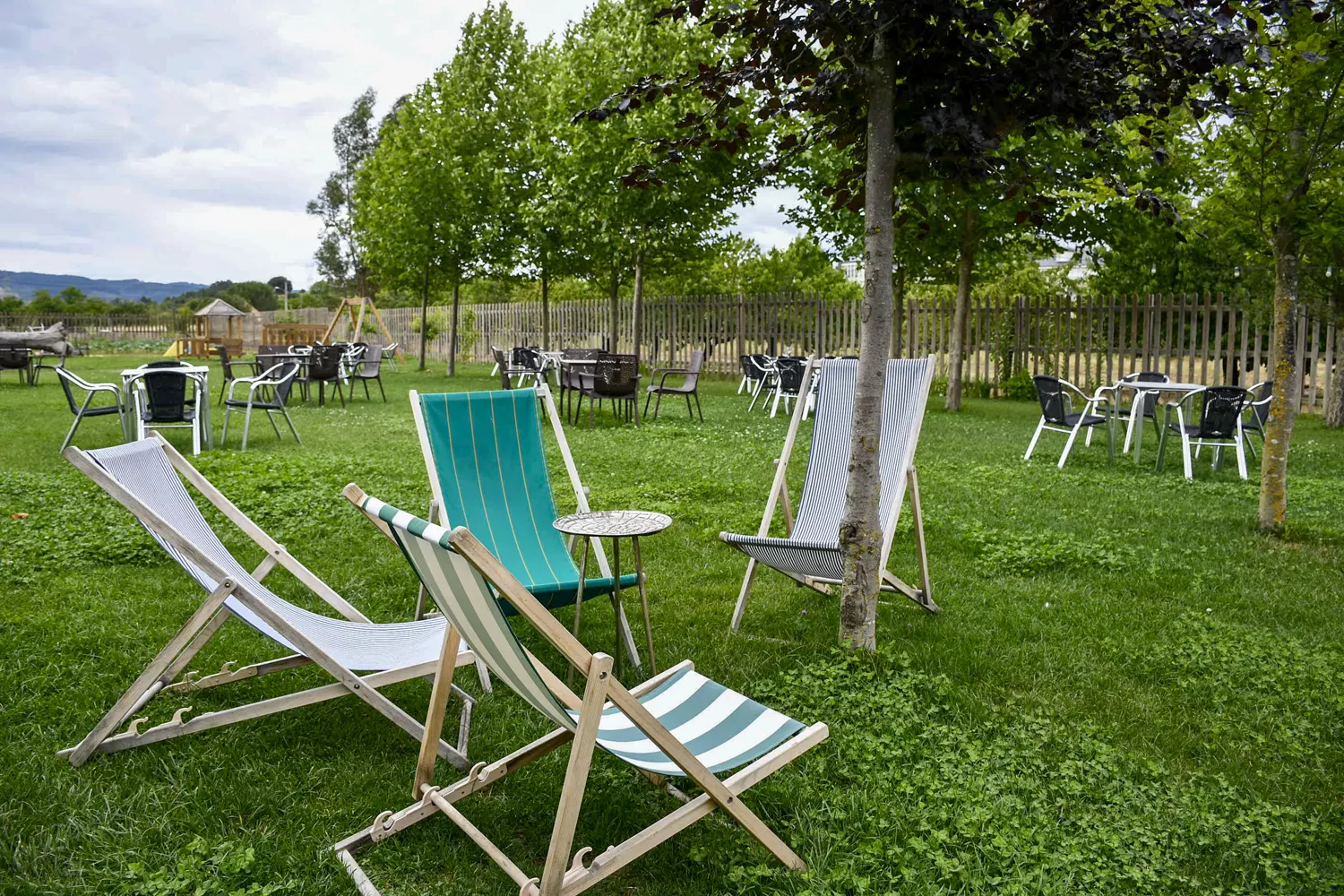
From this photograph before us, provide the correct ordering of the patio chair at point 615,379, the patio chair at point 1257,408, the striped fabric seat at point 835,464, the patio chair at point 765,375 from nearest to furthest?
the striped fabric seat at point 835,464, the patio chair at point 1257,408, the patio chair at point 615,379, the patio chair at point 765,375

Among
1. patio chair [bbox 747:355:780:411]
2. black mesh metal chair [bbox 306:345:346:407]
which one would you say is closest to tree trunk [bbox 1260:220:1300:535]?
patio chair [bbox 747:355:780:411]

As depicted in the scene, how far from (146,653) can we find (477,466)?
1.47 metres

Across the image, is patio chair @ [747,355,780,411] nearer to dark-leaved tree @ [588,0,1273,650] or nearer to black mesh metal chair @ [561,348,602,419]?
black mesh metal chair @ [561,348,602,419]

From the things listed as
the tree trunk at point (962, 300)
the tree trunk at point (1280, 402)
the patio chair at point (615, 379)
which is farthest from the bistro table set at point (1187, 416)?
the patio chair at point (615, 379)

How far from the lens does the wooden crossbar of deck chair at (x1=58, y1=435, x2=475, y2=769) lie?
105 inches

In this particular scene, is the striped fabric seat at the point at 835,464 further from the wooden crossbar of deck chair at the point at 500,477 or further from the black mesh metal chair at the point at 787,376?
the black mesh metal chair at the point at 787,376

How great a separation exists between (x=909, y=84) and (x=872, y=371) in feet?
3.57

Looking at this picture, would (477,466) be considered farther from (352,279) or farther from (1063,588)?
(352,279)

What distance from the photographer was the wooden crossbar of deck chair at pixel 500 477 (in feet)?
12.6

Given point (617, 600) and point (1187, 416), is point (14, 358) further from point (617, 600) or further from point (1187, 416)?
point (1187, 416)

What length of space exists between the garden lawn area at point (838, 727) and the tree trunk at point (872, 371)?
9.3 inches

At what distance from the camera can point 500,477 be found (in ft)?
13.4

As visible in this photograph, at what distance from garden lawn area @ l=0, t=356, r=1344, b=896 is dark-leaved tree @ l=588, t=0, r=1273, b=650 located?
0.66m

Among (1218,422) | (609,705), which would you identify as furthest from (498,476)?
(1218,422)
